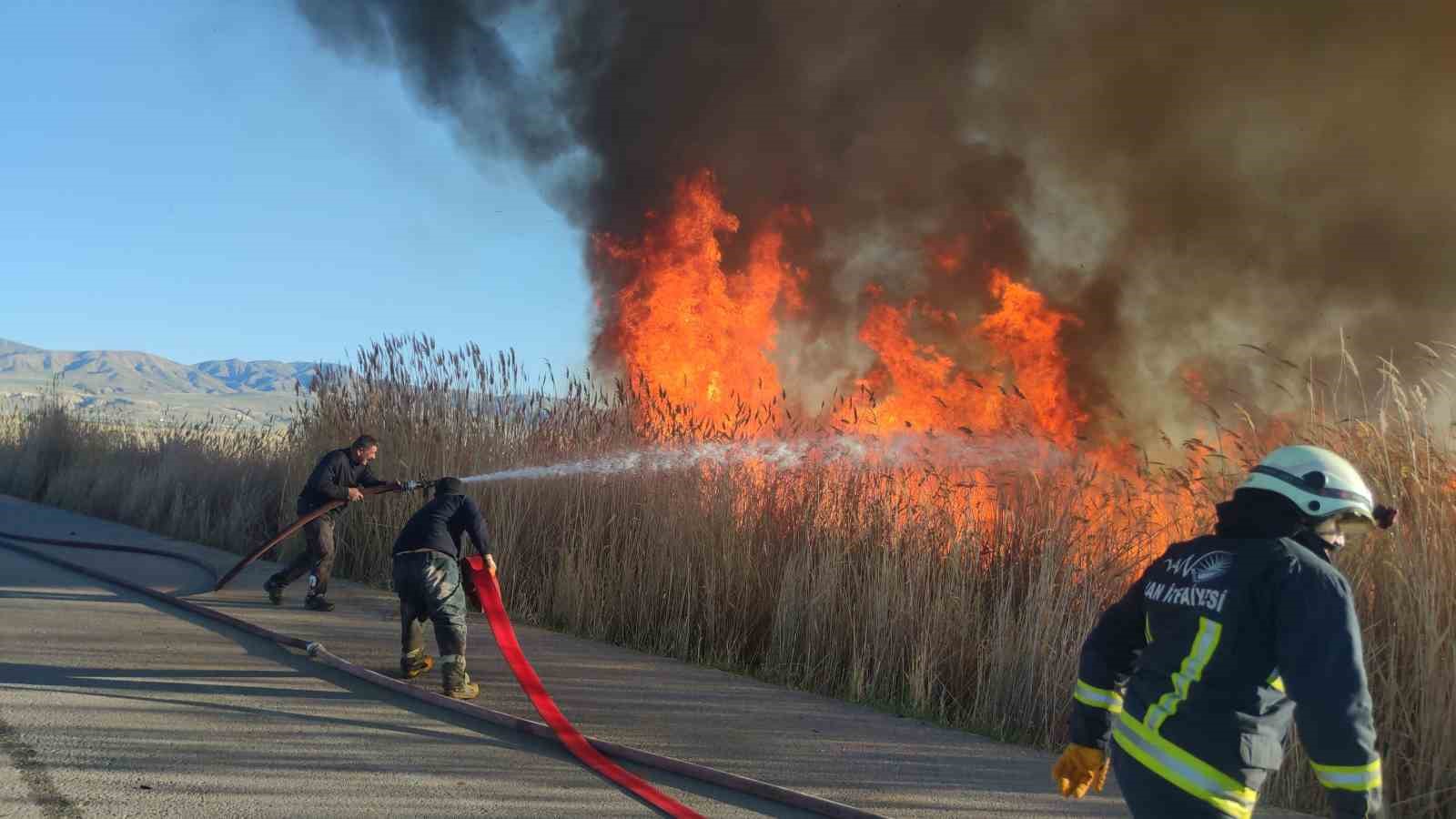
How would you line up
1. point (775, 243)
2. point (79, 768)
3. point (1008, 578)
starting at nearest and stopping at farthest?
point (79, 768) < point (1008, 578) < point (775, 243)

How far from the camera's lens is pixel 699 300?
704 inches

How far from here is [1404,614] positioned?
492 cm

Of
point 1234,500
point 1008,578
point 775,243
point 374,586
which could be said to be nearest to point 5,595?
point 374,586

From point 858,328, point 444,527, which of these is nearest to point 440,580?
point 444,527

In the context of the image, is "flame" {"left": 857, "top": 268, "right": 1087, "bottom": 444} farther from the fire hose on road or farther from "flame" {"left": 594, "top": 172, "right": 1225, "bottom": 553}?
the fire hose on road

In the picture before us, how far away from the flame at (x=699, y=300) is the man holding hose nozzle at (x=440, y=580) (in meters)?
9.26

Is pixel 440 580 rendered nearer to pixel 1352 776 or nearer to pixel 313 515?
pixel 313 515

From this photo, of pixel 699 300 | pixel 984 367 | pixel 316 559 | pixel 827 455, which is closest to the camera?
pixel 827 455

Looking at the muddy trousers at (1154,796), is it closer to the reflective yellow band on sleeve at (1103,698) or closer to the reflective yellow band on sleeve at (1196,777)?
the reflective yellow band on sleeve at (1196,777)

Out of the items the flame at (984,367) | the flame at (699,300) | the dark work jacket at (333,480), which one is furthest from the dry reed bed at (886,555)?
the flame at (984,367)

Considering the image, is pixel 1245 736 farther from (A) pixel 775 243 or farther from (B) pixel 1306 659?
(A) pixel 775 243

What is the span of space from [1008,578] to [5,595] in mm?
7849

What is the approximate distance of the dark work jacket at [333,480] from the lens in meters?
8.51

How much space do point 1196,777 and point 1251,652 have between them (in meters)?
0.34
